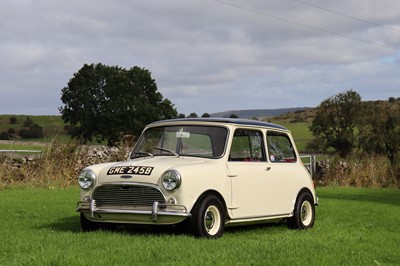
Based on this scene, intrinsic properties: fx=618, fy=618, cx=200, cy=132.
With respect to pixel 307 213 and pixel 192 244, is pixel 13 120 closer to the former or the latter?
pixel 307 213

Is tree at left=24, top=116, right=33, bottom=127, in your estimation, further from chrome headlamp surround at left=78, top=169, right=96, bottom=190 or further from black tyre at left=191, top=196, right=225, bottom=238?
black tyre at left=191, top=196, right=225, bottom=238

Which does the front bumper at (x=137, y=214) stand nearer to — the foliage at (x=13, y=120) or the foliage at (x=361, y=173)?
the foliage at (x=361, y=173)

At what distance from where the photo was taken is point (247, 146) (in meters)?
10.1

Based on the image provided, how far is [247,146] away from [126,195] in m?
2.36

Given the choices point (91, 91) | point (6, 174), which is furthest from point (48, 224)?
point (91, 91)

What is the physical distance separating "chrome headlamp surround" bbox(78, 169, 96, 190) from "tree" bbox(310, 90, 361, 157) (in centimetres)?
5918

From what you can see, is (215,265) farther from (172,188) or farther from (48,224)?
(48,224)

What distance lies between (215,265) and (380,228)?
5.36 meters

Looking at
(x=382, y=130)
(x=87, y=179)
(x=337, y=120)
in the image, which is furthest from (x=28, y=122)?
(x=87, y=179)

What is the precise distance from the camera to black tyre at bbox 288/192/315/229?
1056 centimetres

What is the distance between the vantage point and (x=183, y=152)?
9773mm

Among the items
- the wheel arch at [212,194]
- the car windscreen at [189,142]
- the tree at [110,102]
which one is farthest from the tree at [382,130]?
the wheel arch at [212,194]

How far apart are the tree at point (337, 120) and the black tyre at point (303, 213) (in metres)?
56.6

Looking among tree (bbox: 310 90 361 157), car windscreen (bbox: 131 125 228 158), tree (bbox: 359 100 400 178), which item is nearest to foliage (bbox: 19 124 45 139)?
tree (bbox: 310 90 361 157)
